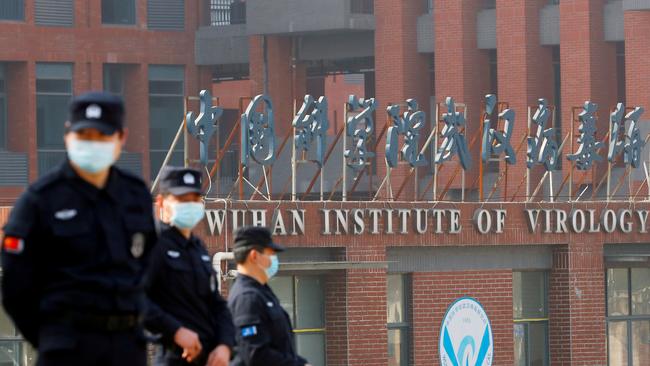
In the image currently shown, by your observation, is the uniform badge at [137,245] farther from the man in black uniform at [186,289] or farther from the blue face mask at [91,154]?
the man in black uniform at [186,289]

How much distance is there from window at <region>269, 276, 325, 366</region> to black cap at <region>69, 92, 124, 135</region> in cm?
2272

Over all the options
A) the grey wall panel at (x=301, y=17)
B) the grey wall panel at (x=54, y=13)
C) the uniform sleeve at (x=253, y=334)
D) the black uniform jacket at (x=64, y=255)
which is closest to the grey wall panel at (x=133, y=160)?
the grey wall panel at (x=54, y=13)

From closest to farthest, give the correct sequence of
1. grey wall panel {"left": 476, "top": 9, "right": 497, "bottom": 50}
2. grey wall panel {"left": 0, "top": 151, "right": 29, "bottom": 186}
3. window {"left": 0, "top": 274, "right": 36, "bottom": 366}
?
window {"left": 0, "top": 274, "right": 36, "bottom": 366} < grey wall panel {"left": 476, "top": 9, "right": 497, "bottom": 50} < grey wall panel {"left": 0, "top": 151, "right": 29, "bottom": 186}

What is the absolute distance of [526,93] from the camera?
4969 cm

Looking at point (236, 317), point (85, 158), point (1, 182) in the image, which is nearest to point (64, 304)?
point (85, 158)

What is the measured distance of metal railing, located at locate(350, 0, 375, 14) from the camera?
54.5 meters

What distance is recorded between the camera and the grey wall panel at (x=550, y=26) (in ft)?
164

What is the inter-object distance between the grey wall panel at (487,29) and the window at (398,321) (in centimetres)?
2111

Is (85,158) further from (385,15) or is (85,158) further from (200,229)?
(385,15)

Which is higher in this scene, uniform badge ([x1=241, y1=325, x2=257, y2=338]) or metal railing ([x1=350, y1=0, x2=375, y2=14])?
metal railing ([x1=350, y1=0, x2=375, y2=14])

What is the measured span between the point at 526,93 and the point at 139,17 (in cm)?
1377

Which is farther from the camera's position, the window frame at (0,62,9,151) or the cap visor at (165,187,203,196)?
the window frame at (0,62,9,151)

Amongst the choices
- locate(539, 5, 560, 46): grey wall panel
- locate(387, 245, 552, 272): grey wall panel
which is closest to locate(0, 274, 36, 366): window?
locate(387, 245, 552, 272): grey wall panel

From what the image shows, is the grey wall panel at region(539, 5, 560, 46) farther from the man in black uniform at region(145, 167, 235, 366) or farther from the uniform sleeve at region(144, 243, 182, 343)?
the uniform sleeve at region(144, 243, 182, 343)
